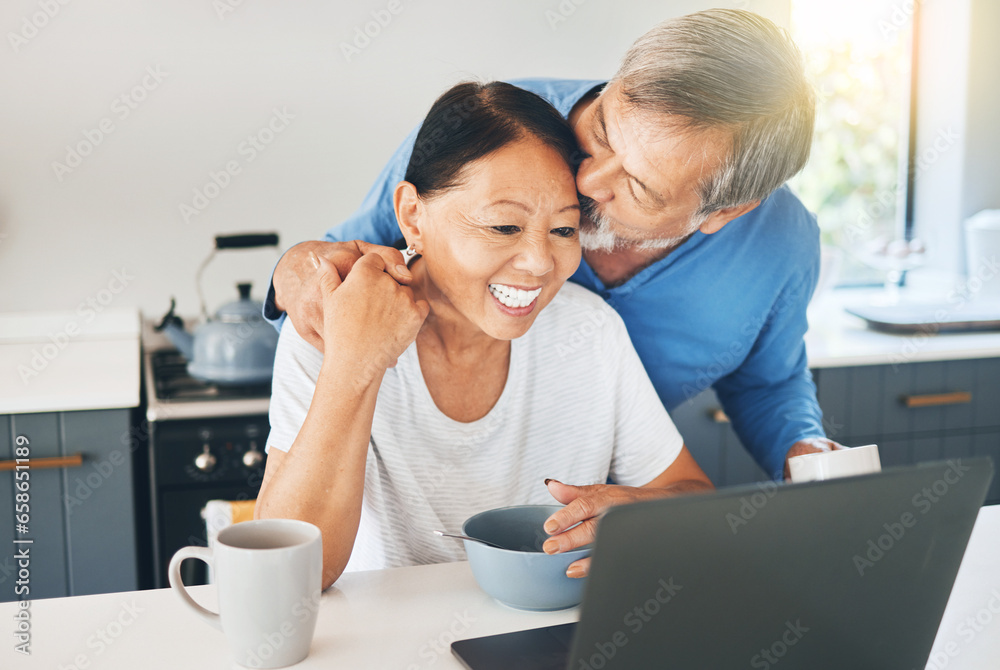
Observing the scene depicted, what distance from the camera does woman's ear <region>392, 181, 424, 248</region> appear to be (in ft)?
4.25

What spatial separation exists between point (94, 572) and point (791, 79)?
184 centimetres

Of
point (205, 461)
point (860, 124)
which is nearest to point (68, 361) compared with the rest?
point (205, 461)

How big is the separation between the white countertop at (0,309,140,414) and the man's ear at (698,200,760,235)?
51.7 inches

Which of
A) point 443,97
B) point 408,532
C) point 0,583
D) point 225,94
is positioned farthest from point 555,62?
point 0,583

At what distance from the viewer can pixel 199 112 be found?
252cm

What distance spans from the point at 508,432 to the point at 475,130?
0.46m

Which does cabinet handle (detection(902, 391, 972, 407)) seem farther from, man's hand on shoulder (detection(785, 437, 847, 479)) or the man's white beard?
the man's white beard

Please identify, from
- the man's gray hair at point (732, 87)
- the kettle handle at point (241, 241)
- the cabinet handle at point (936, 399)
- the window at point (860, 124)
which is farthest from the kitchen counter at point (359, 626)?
the window at point (860, 124)

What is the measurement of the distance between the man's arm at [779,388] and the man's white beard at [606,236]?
0.98 ft

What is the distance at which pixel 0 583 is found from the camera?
6.52 ft

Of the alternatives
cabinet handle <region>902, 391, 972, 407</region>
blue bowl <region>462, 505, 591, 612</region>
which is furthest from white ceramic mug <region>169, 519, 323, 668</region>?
cabinet handle <region>902, 391, 972, 407</region>

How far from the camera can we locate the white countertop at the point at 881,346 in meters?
2.46

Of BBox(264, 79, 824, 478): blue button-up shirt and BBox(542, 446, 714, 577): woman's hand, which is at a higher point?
BBox(264, 79, 824, 478): blue button-up shirt

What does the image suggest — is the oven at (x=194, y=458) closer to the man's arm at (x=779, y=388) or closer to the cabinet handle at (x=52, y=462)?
the cabinet handle at (x=52, y=462)
